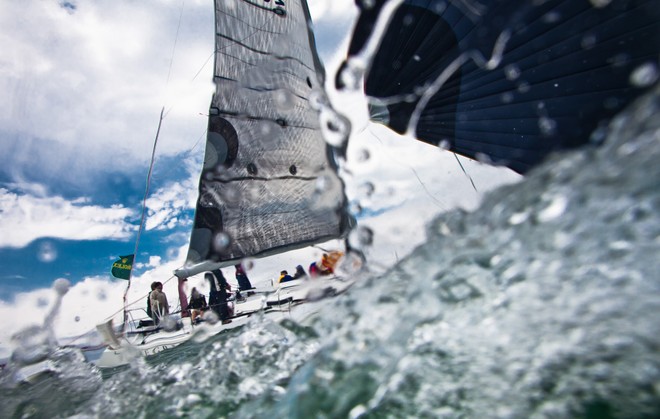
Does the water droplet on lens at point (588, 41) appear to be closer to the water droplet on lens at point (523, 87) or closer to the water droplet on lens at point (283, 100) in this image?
the water droplet on lens at point (523, 87)

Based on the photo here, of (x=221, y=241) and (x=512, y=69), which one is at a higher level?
(x=512, y=69)

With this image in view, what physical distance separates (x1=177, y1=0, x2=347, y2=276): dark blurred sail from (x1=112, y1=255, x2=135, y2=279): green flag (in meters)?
4.43

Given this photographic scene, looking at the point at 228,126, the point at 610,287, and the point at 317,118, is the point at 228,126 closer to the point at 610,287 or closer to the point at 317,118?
the point at 317,118

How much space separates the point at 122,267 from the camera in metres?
10.8

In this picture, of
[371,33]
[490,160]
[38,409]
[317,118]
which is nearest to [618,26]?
[490,160]

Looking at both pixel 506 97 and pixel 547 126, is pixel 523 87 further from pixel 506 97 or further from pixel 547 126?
pixel 547 126

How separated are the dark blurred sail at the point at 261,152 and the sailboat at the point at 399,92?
0.02 metres

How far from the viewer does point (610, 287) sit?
3.09ft

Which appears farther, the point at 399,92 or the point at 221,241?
the point at 221,241

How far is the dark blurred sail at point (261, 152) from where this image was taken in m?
7.50

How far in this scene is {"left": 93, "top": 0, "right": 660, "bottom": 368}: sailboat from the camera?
473cm

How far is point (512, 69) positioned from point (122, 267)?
35.6 feet

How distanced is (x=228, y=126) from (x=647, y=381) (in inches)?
313

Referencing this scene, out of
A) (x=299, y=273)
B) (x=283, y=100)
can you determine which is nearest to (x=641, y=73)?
(x=299, y=273)
